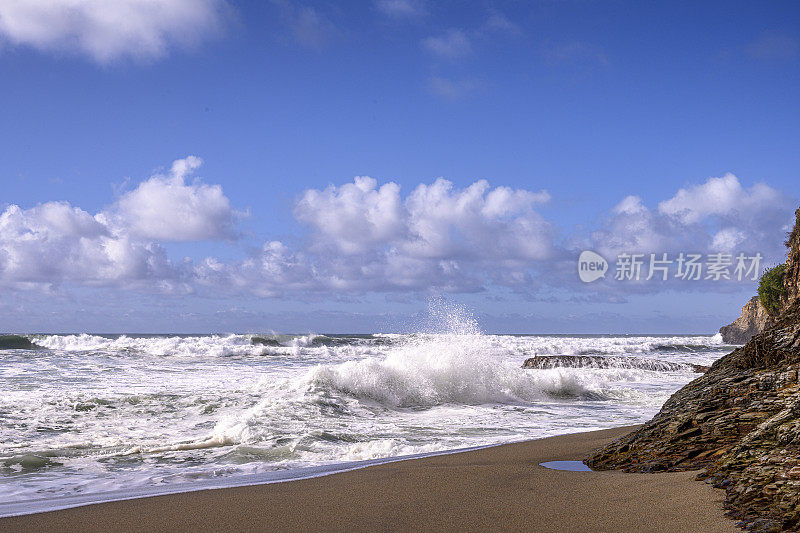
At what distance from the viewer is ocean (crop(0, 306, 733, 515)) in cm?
571

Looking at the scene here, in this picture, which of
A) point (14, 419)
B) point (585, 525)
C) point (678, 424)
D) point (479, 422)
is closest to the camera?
point (585, 525)

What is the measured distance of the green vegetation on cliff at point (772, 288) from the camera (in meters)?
38.8

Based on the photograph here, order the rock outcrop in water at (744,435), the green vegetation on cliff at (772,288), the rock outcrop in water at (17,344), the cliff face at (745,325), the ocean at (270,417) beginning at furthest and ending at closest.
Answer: the cliff face at (745,325), the green vegetation on cliff at (772,288), the rock outcrop in water at (17,344), the ocean at (270,417), the rock outcrop in water at (744,435)

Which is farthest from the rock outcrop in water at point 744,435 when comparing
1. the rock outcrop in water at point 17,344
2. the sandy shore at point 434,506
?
the rock outcrop in water at point 17,344

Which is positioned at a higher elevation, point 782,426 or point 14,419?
point 782,426

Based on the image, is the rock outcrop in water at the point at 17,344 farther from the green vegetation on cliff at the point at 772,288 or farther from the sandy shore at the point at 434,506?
the green vegetation on cliff at the point at 772,288

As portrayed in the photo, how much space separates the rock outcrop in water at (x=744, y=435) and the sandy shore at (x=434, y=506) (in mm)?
154

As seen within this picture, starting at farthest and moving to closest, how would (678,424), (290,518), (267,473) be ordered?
(267,473) < (678,424) < (290,518)

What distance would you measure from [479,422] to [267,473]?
4.72m

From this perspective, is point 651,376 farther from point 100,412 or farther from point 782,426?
point 782,426

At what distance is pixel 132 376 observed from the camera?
15594mm

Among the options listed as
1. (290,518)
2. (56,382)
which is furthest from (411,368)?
(290,518)

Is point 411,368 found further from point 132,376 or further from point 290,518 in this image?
point 290,518

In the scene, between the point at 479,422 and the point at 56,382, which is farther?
the point at 56,382
